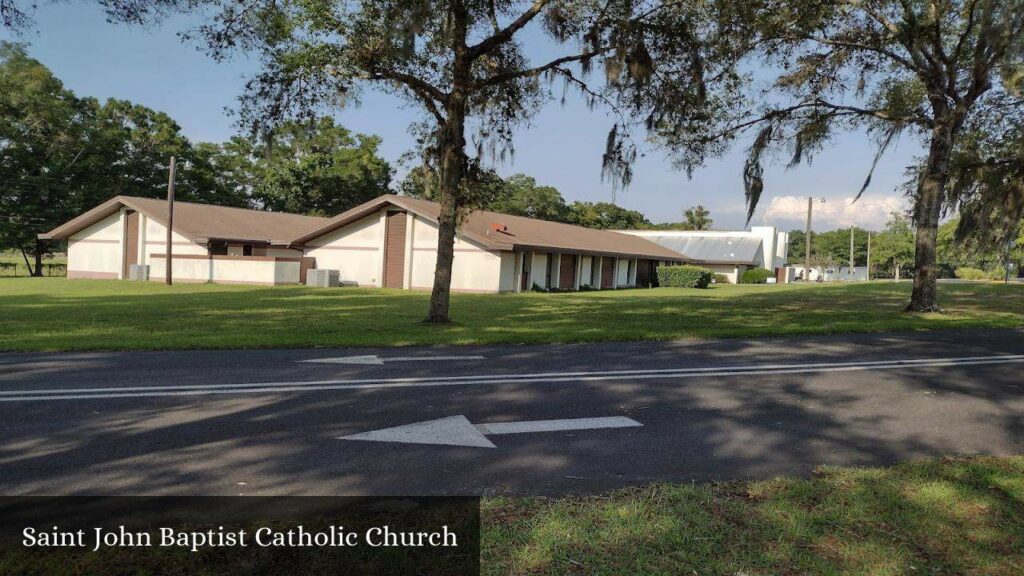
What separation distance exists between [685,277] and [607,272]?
19.0 feet

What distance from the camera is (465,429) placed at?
621 centimetres

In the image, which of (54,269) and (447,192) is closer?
(447,192)

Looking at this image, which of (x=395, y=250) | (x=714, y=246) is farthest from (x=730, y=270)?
(x=395, y=250)

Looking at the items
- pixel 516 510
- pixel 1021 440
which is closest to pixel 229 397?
pixel 516 510

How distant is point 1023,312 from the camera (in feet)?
70.6

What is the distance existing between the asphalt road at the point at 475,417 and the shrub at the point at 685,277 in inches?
1413

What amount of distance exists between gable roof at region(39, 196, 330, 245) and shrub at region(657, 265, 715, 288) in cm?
2373

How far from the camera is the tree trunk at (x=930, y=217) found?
19.8m

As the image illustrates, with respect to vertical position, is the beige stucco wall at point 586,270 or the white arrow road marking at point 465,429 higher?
the beige stucco wall at point 586,270

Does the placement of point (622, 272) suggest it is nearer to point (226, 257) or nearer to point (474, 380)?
point (226, 257)

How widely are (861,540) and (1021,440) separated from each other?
3.47m

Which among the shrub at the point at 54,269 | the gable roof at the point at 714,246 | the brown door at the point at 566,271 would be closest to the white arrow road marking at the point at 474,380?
the brown door at the point at 566,271

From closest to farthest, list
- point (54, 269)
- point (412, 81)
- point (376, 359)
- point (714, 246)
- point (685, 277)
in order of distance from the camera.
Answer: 1. point (376, 359)
2. point (412, 81)
3. point (685, 277)
4. point (54, 269)
5. point (714, 246)

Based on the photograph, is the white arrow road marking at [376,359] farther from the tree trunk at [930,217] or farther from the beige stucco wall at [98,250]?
the beige stucco wall at [98,250]
